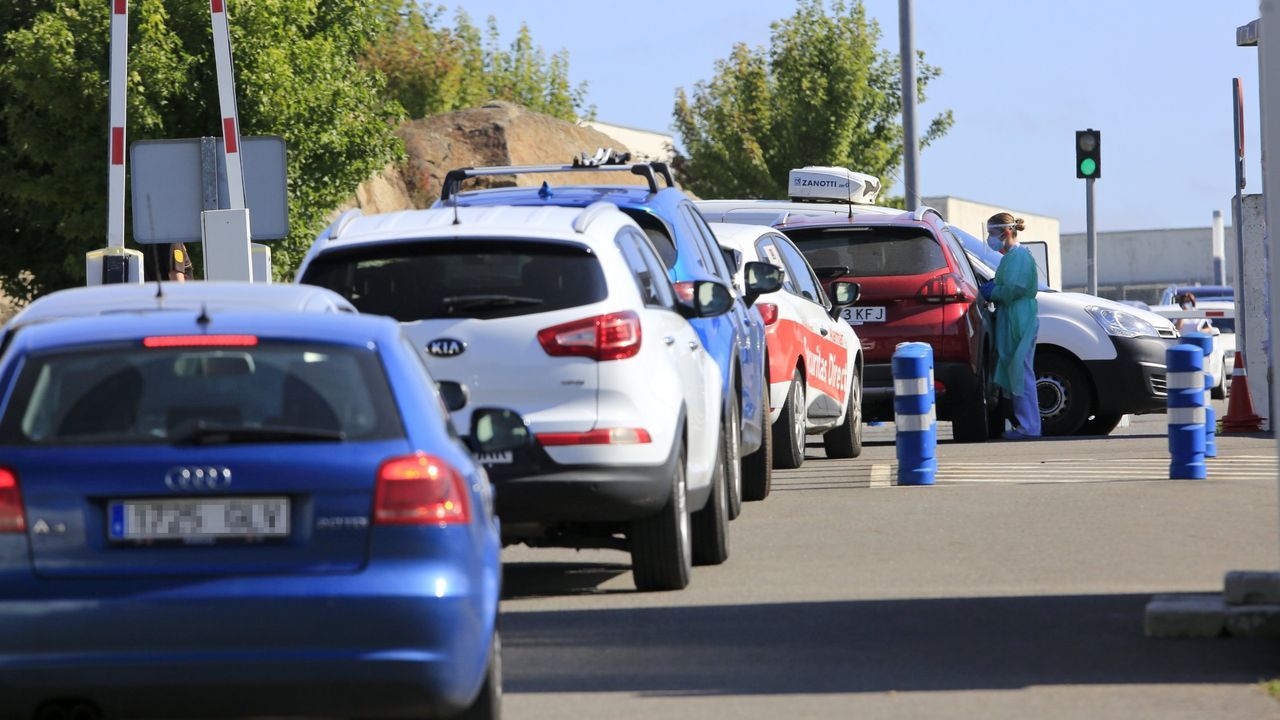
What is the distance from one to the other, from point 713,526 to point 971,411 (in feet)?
26.4

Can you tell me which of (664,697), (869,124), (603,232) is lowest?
(664,697)

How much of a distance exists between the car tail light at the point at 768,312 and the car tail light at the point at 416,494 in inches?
348

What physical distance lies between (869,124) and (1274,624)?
1602 inches

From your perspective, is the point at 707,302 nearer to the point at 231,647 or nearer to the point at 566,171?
the point at 566,171

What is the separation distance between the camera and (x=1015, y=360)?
1844cm

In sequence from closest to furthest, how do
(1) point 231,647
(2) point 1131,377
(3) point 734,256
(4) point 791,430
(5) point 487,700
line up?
(1) point 231,647 < (5) point 487,700 < (3) point 734,256 < (4) point 791,430 < (2) point 1131,377

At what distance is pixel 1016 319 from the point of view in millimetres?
18297

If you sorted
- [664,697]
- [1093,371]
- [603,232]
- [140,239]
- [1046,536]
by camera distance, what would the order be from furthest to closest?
[1093,371], [140,239], [1046,536], [603,232], [664,697]

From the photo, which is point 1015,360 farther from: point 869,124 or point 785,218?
point 869,124

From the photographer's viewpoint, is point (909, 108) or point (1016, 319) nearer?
point (1016, 319)

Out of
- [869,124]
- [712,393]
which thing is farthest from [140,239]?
[869,124]

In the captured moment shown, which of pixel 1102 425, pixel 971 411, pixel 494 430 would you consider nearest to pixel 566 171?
pixel 494 430

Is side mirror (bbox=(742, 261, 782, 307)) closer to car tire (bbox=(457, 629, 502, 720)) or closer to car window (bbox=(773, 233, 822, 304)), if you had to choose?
car window (bbox=(773, 233, 822, 304))

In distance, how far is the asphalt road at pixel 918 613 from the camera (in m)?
7.17
